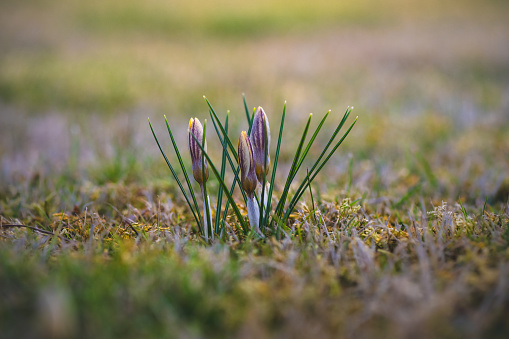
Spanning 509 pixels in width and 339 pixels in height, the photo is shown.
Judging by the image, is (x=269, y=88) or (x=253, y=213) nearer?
(x=253, y=213)

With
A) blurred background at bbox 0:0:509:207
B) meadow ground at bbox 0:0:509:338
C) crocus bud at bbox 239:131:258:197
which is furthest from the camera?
blurred background at bbox 0:0:509:207

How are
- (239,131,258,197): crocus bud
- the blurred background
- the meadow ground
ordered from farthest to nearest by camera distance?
the blurred background, (239,131,258,197): crocus bud, the meadow ground

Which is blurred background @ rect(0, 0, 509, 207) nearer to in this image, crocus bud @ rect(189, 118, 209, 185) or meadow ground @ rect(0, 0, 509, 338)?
meadow ground @ rect(0, 0, 509, 338)

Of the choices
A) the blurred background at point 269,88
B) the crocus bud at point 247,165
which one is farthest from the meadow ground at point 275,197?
the crocus bud at point 247,165

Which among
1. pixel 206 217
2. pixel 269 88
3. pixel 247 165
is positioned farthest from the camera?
pixel 269 88

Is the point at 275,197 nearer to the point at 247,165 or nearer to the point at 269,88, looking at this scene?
the point at 247,165

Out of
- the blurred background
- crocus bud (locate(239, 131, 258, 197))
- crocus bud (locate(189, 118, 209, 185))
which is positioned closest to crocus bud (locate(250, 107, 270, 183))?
crocus bud (locate(239, 131, 258, 197))

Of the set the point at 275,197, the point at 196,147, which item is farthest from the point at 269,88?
the point at 196,147
